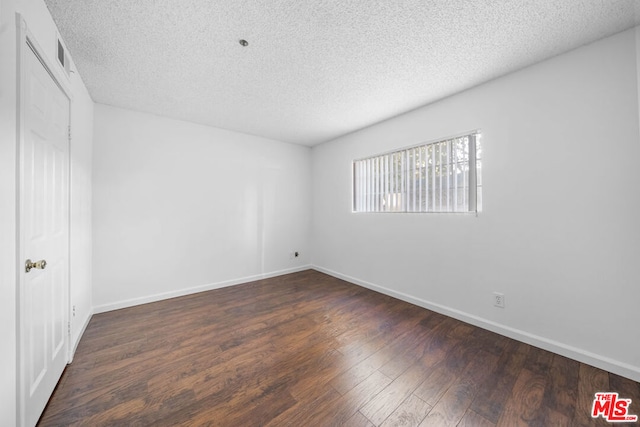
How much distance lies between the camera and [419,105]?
2.83 m

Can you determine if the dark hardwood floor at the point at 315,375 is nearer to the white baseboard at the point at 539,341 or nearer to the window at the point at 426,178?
the white baseboard at the point at 539,341

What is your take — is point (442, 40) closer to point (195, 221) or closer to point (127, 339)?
point (195, 221)

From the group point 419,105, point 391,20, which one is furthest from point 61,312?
point 419,105

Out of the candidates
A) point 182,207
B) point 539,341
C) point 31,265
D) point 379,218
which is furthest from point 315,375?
point 182,207

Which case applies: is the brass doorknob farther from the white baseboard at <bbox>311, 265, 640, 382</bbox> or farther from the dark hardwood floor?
the white baseboard at <bbox>311, 265, 640, 382</bbox>

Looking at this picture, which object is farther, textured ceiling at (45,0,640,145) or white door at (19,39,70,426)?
textured ceiling at (45,0,640,145)

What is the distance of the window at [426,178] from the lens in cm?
249

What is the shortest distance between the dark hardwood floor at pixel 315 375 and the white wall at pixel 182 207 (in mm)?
644

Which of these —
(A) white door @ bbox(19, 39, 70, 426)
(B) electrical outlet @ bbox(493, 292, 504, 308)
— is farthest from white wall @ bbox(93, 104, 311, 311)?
(B) electrical outlet @ bbox(493, 292, 504, 308)

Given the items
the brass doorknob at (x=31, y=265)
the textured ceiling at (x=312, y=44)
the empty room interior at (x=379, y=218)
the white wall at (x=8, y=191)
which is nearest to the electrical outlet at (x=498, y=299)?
the empty room interior at (x=379, y=218)

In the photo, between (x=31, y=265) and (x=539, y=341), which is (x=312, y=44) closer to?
(x=31, y=265)

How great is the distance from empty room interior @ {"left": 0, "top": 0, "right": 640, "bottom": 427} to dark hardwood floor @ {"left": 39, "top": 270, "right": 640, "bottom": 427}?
0.7 inches

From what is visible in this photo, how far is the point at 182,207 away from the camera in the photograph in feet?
10.8

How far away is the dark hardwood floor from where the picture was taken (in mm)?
1354
